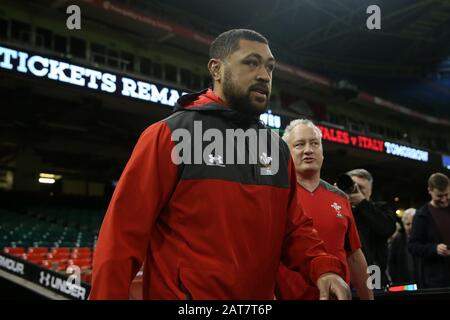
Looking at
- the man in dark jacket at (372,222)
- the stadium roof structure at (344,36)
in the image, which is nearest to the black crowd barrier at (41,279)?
the man in dark jacket at (372,222)

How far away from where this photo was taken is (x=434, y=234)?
313cm

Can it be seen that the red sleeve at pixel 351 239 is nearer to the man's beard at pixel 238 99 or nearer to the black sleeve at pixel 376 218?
the black sleeve at pixel 376 218

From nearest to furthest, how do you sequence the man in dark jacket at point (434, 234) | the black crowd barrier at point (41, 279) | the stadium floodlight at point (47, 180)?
1. the man in dark jacket at point (434, 234)
2. the black crowd barrier at point (41, 279)
3. the stadium floodlight at point (47, 180)

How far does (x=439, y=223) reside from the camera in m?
3.12

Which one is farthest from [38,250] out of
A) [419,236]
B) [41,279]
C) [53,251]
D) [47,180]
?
[47,180]

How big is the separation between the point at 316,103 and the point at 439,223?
15336 mm

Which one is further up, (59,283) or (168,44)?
(168,44)

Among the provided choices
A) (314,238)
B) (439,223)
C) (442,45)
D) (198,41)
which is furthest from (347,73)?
(314,238)

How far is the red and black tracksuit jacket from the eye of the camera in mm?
1166

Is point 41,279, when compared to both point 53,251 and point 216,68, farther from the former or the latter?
point 216,68

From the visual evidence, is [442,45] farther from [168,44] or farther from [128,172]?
[128,172]

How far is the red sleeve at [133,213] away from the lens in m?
1.10

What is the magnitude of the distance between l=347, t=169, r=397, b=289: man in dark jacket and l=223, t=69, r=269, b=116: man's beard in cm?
118

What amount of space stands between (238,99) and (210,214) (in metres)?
0.38
